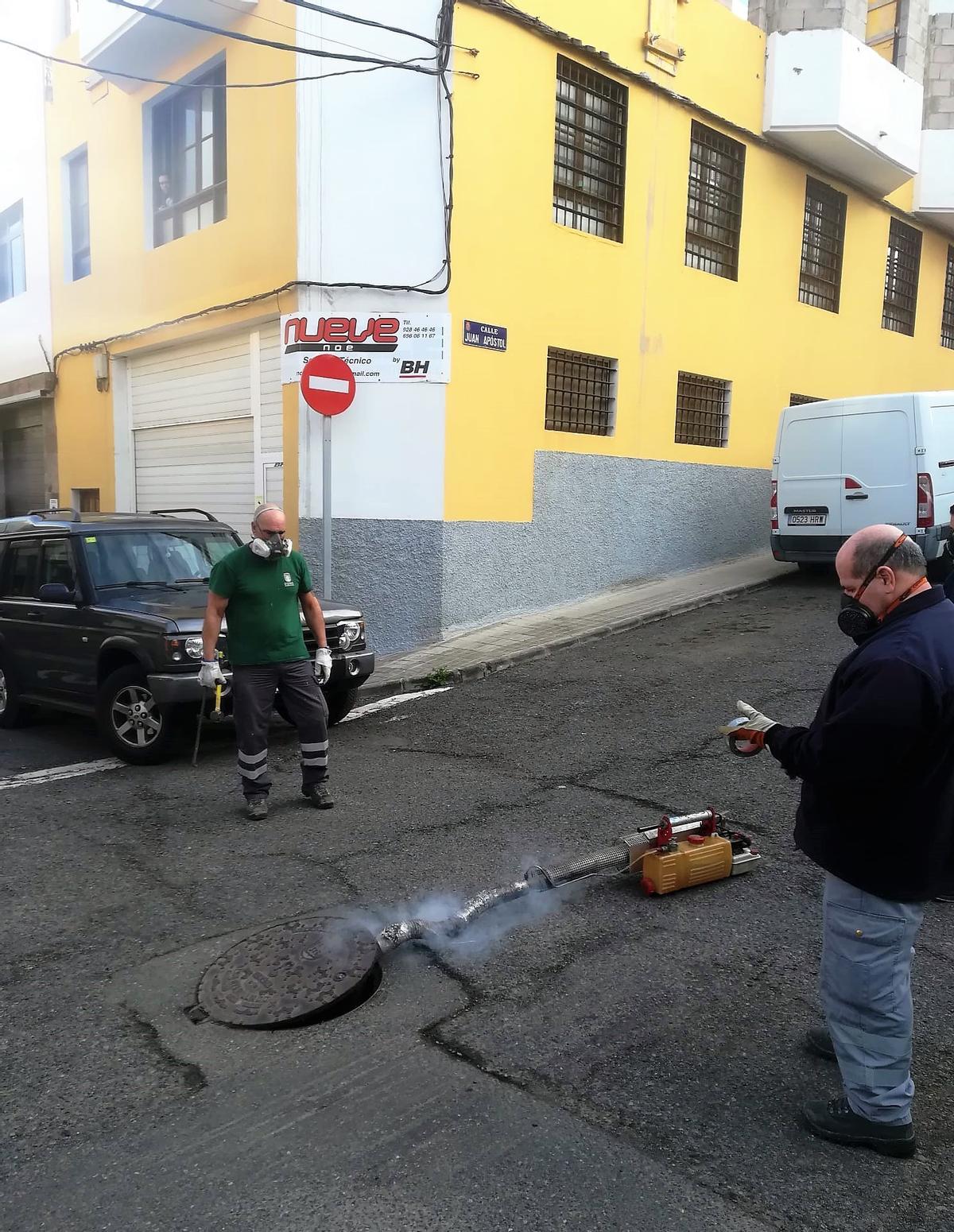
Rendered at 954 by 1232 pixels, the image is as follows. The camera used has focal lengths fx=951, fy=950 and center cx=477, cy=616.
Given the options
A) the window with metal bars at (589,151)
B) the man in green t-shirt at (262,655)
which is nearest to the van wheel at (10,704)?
the man in green t-shirt at (262,655)

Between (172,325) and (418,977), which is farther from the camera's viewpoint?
(172,325)

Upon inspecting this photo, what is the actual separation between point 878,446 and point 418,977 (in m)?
9.62

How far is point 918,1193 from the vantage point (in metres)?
2.50

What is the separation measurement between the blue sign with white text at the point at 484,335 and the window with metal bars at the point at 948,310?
12.3 metres

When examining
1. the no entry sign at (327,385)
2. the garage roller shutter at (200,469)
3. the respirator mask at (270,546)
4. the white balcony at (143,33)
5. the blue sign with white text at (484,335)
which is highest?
the white balcony at (143,33)

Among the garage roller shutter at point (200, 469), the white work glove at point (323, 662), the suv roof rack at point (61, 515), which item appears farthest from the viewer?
the garage roller shutter at point (200, 469)

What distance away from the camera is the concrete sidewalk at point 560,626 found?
9422mm

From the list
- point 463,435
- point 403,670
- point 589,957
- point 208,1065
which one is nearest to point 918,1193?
point 589,957

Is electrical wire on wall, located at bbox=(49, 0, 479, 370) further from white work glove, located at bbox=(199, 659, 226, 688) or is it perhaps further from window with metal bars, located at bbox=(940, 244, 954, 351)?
window with metal bars, located at bbox=(940, 244, 954, 351)

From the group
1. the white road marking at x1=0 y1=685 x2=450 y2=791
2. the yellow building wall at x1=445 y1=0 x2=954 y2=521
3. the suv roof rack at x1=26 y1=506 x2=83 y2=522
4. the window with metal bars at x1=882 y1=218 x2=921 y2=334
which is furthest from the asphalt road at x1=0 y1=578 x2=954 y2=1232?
the window with metal bars at x1=882 y1=218 x2=921 y2=334

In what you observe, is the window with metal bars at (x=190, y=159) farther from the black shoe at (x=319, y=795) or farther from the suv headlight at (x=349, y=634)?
the black shoe at (x=319, y=795)

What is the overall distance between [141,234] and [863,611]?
13.3 m

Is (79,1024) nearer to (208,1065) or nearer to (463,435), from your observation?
(208,1065)

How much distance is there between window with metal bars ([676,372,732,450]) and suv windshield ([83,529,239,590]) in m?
7.94
